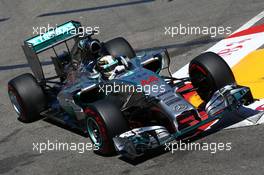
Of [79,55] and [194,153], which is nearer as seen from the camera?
[194,153]

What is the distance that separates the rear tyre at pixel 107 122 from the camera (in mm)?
9727

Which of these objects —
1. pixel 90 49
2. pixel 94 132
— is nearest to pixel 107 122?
pixel 94 132

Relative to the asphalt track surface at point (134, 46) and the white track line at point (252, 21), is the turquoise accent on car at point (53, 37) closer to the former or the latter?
the asphalt track surface at point (134, 46)

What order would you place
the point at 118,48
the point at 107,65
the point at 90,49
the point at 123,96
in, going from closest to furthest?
the point at 123,96
the point at 107,65
the point at 90,49
the point at 118,48

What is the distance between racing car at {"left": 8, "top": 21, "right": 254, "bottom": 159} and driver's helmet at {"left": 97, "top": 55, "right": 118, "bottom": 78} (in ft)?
0.05

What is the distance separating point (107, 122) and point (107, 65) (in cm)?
170

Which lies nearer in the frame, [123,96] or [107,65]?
[123,96]

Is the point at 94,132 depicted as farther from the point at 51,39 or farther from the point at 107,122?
the point at 51,39

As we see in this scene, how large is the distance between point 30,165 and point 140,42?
652 cm

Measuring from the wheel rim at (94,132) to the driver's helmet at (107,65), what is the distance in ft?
3.80

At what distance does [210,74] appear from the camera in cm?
1045

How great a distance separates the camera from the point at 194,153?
939cm

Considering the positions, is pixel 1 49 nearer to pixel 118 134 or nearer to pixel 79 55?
pixel 79 55

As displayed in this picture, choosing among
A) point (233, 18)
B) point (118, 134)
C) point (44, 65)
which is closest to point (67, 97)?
point (118, 134)
